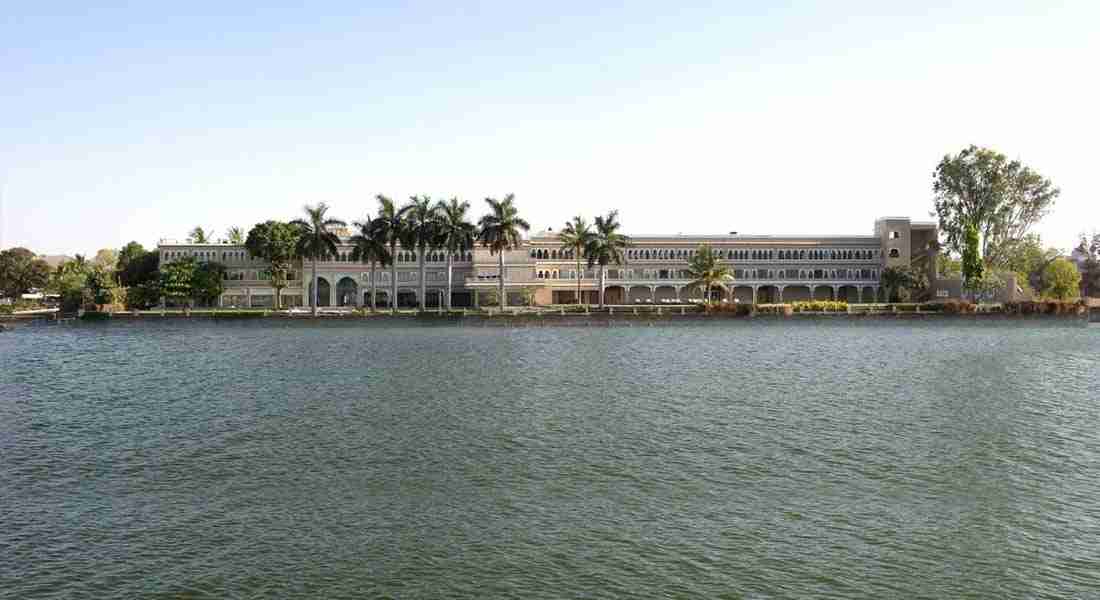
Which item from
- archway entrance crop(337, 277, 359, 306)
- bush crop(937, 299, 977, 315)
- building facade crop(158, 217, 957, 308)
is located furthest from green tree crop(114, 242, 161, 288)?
bush crop(937, 299, 977, 315)

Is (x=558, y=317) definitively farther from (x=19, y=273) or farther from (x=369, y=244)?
(x=19, y=273)

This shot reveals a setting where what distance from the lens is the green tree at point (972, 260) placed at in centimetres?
12262

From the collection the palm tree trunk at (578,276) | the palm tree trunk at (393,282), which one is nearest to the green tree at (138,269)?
the palm tree trunk at (393,282)

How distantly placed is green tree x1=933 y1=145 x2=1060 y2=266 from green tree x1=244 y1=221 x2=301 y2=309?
102m

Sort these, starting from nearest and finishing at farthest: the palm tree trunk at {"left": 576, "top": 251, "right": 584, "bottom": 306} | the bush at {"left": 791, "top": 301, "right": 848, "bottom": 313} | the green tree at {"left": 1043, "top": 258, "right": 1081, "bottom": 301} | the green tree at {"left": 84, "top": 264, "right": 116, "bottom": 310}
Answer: the bush at {"left": 791, "top": 301, "right": 848, "bottom": 313} → the green tree at {"left": 84, "top": 264, "right": 116, "bottom": 310} → the palm tree trunk at {"left": 576, "top": 251, "right": 584, "bottom": 306} → the green tree at {"left": 1043, "top": 258, "right": 1081, "bottom": 301}

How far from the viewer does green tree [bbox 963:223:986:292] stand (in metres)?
123

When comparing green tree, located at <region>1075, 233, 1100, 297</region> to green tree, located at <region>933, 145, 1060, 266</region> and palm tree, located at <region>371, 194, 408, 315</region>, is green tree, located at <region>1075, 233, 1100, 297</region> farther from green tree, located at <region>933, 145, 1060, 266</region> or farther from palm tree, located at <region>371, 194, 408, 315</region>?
palm tree, located at <region>371, 194, 408, 315</region>

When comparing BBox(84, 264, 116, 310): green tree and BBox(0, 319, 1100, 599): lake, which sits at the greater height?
BBox(84, 264, 116, 310): green tree

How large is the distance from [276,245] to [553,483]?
108051mm

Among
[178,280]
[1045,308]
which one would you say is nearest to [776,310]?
[1045,308]

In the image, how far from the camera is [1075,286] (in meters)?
132

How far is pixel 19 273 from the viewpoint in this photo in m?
156

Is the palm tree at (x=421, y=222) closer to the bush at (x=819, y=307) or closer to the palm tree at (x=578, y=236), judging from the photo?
the palm tree at (x=578, y=236)

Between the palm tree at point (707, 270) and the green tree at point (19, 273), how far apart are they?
120 metres
